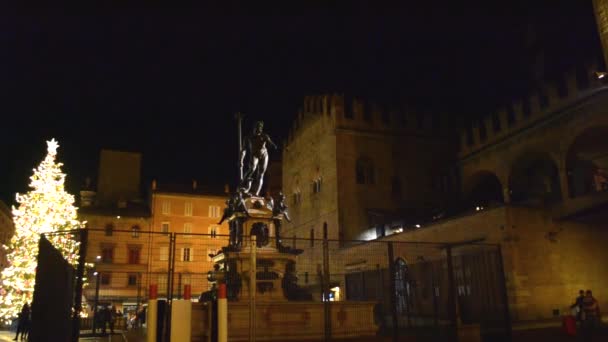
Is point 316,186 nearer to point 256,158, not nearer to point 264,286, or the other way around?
point 256,158

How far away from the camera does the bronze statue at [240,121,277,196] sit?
45.5 ft

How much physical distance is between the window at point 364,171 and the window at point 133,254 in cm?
2278

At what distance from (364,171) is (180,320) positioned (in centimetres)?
2655

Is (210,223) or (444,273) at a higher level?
(210,223)

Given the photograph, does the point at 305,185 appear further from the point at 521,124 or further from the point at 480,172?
the point at 521,124

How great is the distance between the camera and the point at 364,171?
103 ft

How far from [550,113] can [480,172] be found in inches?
257

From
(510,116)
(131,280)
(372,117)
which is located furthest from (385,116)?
(131,280)

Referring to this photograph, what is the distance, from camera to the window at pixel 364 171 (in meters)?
31.1

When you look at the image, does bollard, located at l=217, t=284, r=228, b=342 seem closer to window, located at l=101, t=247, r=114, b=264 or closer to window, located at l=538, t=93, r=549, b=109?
window, located at l=538, t=93, r=549, b=109

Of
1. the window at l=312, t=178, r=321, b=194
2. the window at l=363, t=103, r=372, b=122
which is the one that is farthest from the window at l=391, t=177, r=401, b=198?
the window at l=312, t=178, r=321, b=194

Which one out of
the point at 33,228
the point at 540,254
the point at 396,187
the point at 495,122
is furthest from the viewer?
the point at 396,187

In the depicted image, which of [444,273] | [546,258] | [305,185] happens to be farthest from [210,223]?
[546,258]

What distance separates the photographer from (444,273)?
2008 cm
